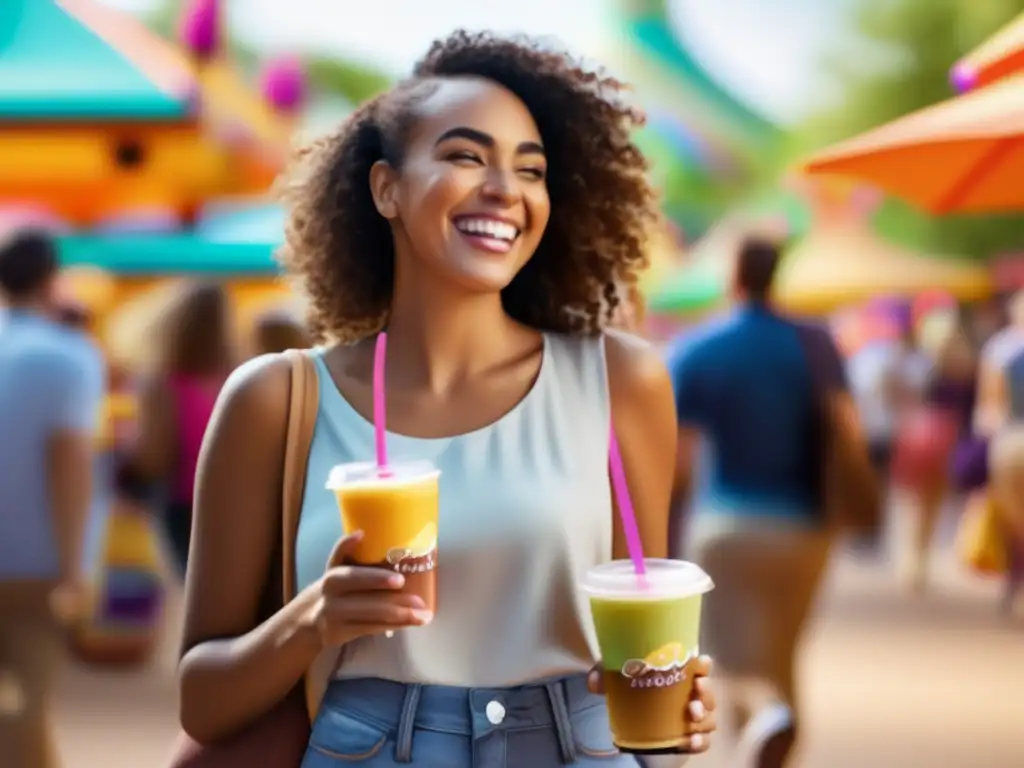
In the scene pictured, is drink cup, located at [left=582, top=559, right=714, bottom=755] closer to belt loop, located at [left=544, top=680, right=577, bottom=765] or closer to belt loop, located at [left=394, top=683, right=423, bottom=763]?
belt loop, located at [left=544, top=680, right=577, bottom=765]

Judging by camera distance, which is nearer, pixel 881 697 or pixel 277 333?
pixel 277 333

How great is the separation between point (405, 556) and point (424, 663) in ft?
0.67

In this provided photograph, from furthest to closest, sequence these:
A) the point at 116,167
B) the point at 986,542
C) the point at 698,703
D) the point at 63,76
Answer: the point at 986,542
the point at 116,167
the point at 63,76
the point at 698,703

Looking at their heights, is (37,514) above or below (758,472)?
below

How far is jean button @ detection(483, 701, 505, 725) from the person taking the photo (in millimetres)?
2041

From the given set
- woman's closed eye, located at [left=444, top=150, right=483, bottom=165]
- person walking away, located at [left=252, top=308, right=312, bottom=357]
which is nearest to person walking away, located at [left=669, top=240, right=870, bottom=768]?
person walking away, located at [left=252, top=308, right=312, bottom=357]

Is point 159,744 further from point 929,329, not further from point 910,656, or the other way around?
point 929,329

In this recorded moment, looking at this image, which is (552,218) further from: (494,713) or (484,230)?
(494,713)

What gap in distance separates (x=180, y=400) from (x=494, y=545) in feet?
12.7

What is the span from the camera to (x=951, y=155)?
3270 mm

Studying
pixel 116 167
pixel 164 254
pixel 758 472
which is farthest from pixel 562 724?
pixel 164 254

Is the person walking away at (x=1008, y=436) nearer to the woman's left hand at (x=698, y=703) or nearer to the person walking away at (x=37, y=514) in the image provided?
the person walking away at (x=37, y=514)

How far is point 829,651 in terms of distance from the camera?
26.9 feet

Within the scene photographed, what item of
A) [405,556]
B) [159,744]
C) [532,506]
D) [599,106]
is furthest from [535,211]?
[159,744]
